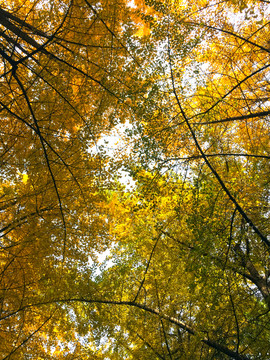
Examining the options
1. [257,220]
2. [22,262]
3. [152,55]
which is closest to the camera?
[257,220]

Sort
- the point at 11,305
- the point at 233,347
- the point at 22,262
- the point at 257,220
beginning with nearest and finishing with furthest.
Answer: the point at 257,220
the point at 22,262
the point at 11,305
the point at 233,347

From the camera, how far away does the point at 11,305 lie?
5.57 meters

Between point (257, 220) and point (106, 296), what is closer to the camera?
point (257, 220)

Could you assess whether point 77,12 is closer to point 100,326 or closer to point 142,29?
point 142,29

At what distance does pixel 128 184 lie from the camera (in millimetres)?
6289

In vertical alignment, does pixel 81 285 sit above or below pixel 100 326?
above

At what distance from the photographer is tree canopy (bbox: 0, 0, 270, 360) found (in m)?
4.28

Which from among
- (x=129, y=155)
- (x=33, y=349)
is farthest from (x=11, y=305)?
(x=129, y=155)

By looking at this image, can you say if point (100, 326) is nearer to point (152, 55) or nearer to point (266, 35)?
point (152, 55)

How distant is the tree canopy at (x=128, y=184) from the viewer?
4277mm

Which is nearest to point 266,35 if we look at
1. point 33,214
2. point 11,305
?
point 33,214

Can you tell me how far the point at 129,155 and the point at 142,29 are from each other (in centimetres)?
450

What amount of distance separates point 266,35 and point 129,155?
4.16 m

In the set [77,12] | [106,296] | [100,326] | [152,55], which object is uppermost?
[77,12]
